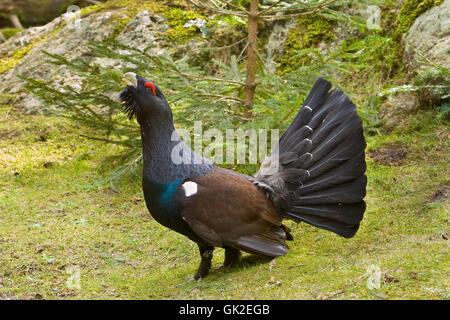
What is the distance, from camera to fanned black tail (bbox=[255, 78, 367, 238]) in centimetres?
423

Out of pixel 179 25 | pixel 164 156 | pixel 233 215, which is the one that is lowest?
pixel 233 215

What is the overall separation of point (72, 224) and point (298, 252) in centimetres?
304

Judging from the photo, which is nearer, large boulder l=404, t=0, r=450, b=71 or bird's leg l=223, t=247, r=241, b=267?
bird's leg l=223, t=247, r=241, b=267

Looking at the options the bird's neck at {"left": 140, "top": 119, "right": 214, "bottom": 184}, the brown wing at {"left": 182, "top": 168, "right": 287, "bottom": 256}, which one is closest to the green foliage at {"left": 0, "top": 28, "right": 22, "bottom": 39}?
the bird's neck at {"left": 140, "top": 119, "right": 214, "bottom": 184}

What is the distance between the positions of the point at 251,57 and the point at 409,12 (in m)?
3.19

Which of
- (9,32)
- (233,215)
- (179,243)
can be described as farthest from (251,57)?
(9,32)

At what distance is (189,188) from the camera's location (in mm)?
3900

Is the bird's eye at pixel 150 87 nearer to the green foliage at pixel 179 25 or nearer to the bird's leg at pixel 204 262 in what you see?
the bird's leg at pixel 204 262

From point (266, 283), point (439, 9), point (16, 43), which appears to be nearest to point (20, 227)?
point (266, 283)

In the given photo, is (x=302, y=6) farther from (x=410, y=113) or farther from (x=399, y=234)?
(x=399, y=234)

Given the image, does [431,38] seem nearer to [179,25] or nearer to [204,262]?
[204,262]

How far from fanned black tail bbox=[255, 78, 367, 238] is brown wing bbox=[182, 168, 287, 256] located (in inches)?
7.4

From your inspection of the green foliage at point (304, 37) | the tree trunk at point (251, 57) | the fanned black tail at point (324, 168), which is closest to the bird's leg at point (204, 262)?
the fanned black tail at point (324, 168)

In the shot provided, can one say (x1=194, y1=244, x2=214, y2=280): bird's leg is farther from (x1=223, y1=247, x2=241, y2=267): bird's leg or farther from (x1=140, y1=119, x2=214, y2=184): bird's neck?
(x1=140, y1=119, x2=214, y2=184): bird's neck
